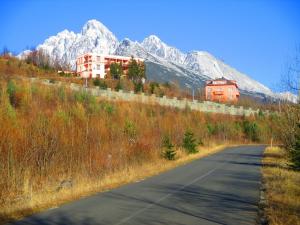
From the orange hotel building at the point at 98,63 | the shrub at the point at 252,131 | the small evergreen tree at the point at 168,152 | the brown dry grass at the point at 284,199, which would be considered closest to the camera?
the brown dry grass at the point at 284,199

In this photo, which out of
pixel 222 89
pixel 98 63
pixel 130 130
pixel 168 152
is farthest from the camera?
pixel 222 89

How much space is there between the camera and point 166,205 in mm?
13312

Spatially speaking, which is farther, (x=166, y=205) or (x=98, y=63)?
(x=98, y=63)

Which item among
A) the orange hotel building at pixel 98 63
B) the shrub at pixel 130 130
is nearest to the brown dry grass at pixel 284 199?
the shrub at pixel 130 130

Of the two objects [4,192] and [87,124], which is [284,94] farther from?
[4,192]

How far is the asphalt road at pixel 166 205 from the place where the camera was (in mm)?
11070

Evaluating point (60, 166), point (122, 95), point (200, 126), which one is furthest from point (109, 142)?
point (200, 126)

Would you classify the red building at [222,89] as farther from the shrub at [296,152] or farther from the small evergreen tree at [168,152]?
the shrub at [296,152]

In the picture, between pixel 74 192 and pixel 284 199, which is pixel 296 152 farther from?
pixel 74 192

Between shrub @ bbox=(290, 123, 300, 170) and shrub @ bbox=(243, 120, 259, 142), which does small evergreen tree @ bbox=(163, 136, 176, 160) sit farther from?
shrub @ bbox=(243, 120, 259, 142)

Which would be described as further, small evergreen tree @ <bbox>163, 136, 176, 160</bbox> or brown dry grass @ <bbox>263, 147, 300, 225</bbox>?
small evergreen tree @ <bbox>163, 136, 176, 160</bbox>

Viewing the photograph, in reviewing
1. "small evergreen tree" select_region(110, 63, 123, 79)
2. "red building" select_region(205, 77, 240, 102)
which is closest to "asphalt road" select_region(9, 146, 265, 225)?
"small evergreen tree" select_region(110, 63, 123, 79)

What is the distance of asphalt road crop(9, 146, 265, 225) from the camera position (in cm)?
1107

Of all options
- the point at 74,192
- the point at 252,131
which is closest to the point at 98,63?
the point at 252,131
